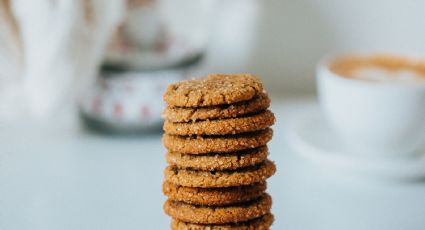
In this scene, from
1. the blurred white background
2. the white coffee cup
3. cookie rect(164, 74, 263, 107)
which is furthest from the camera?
the blurred white background

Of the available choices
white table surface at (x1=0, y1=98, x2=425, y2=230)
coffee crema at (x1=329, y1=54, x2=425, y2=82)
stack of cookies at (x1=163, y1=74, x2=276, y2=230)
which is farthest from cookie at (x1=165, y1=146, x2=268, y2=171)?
coffee crema at (x1=329, y1=54, x2=425, y2=82)

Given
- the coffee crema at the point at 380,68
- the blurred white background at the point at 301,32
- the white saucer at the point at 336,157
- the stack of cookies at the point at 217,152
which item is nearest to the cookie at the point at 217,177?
the stack of cookies at the point at 217,152

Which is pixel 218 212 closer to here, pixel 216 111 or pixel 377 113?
pixel 216 111

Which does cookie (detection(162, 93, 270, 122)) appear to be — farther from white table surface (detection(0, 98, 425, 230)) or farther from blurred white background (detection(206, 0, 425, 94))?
blurred white background (detection(206, 0, 425, 94))

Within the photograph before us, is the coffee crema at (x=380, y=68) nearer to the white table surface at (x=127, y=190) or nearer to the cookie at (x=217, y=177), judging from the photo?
the white table surface at (x=127, y=190)

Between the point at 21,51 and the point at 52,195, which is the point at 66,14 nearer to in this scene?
the point at 21,51

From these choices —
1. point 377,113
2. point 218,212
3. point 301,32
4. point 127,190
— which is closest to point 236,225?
point 218,212

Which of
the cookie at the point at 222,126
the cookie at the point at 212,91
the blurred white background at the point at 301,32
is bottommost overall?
the cookie at the point at 222,126

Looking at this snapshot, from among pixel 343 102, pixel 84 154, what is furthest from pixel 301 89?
pixel 84 154
